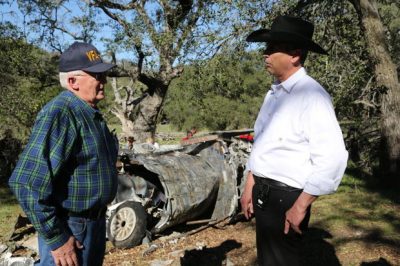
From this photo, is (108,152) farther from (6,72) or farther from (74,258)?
(6,72)

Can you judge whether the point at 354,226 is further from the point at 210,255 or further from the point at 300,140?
the point at 300,140

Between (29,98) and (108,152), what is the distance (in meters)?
15.9

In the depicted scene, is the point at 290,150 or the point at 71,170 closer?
the point at 71,170

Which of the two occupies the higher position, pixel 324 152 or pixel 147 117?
pixel 324 152

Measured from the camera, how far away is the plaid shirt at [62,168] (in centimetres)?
247

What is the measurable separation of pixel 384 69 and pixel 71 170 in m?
8.53

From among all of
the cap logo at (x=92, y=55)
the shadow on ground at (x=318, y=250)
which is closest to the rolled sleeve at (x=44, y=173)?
the cap logo at (x=92, y=55)

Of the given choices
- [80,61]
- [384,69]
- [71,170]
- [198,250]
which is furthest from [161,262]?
[384,69]

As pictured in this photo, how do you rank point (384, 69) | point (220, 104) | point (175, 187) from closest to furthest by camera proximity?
point (175, 187) < point (384, 69) < point (220, 104)

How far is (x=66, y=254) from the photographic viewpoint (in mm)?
2594

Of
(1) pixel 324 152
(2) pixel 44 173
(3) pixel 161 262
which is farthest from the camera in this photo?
(3) pixel 161 262

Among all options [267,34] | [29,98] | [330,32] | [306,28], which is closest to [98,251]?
[267,34]

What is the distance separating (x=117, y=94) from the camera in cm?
2439

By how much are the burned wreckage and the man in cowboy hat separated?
400 cm
